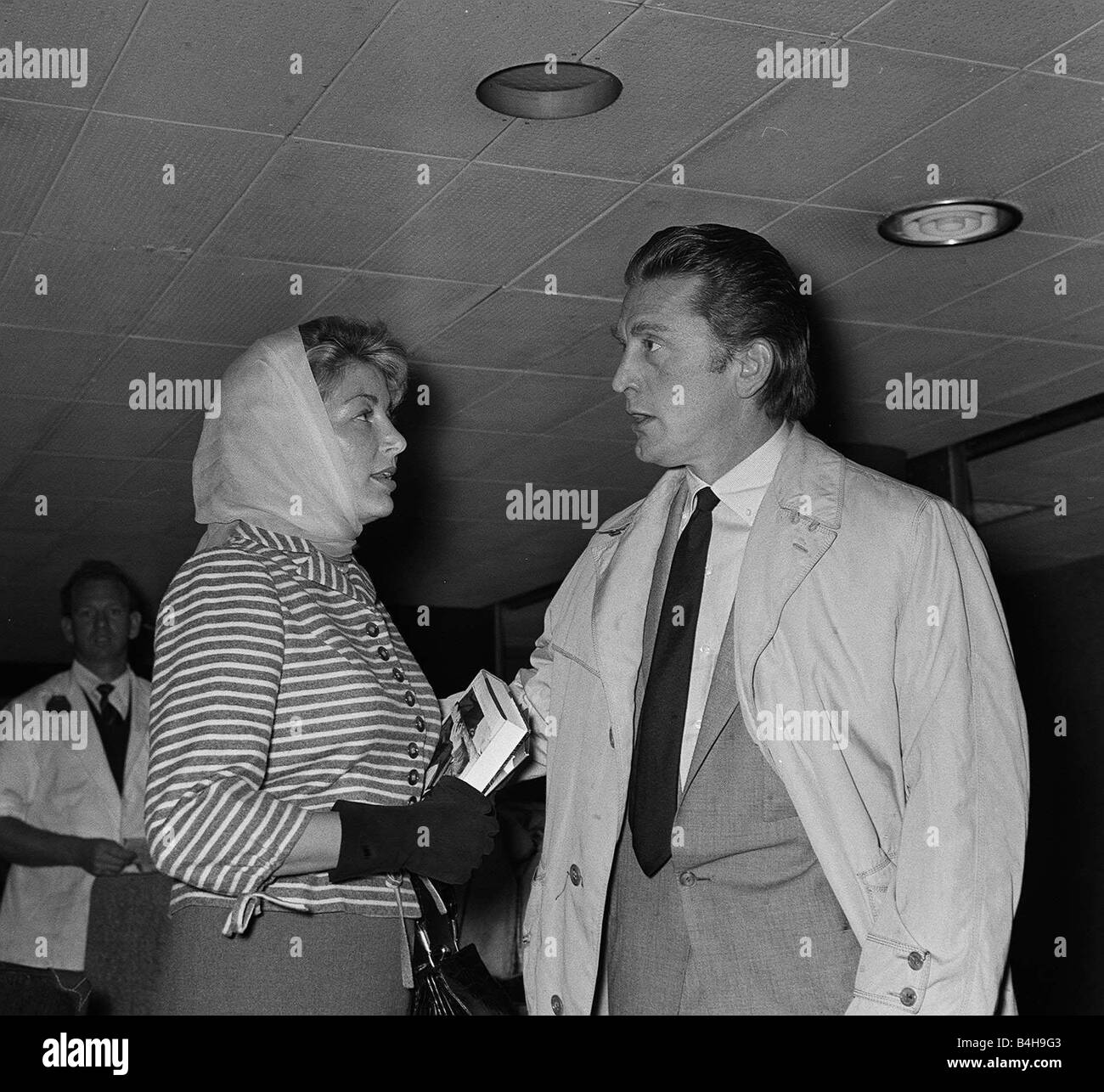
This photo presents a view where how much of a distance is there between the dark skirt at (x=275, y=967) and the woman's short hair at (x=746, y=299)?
0.95 m

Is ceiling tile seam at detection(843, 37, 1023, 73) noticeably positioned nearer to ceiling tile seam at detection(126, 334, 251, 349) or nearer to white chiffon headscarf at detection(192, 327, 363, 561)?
white chiffon headscarf at detection(192, 327, 363, 561)

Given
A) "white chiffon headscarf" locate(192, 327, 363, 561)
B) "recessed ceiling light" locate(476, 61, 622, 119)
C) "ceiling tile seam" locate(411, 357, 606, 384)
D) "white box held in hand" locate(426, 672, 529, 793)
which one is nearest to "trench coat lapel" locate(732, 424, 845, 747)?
"white box held in hand" locate(426, 672, 529, 793)

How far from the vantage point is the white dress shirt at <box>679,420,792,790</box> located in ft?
6.02

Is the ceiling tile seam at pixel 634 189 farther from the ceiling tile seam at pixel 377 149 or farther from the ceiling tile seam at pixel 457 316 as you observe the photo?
the ceiling tile seam at pixel 377 149

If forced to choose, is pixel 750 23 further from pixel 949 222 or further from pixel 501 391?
pixel 501 391

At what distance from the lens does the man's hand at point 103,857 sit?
3.61 meters

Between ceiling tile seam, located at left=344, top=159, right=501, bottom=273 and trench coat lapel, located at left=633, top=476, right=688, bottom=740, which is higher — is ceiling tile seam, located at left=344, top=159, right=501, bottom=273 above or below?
above

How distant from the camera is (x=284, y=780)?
1698 mm

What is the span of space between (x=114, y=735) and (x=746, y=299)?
271 cm

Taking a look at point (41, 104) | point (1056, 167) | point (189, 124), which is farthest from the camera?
point (1056, 167)

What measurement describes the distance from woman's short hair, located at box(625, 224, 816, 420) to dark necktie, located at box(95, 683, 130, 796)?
259cm

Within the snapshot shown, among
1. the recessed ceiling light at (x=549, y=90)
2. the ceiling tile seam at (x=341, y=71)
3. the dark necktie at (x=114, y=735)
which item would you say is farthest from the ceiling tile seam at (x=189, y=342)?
the recessed ceiling light at (x=549, y=90)

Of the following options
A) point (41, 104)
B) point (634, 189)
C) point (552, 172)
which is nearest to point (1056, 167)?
point (634, 189)
